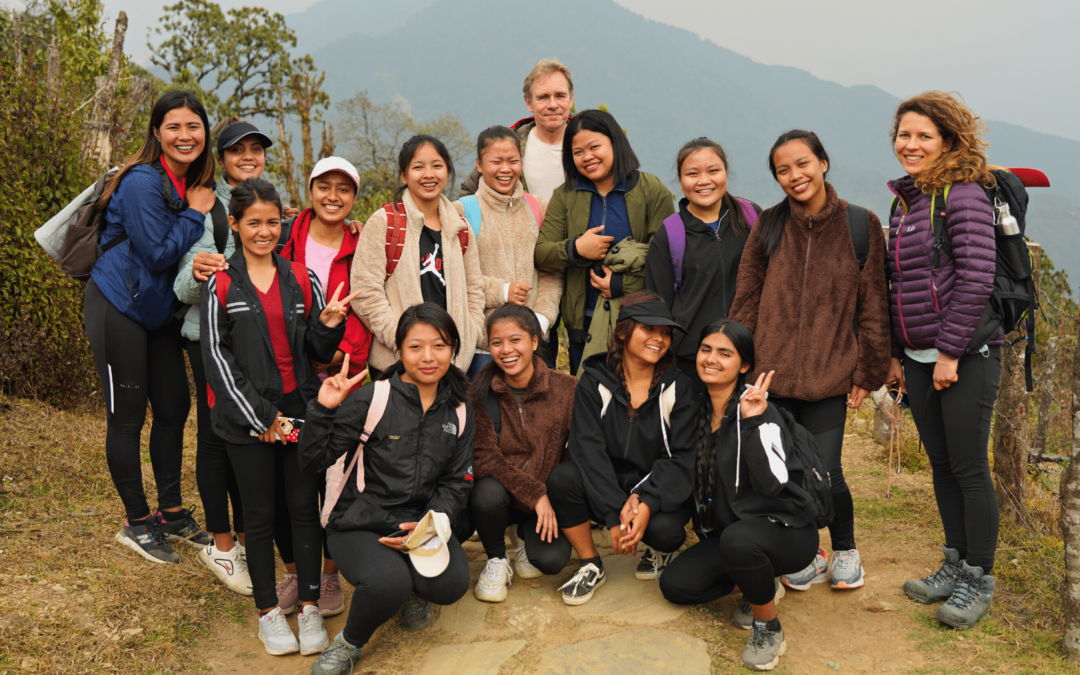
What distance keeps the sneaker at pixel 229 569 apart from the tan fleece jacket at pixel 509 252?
1873mm

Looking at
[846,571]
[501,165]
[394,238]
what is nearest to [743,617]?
[846,571]

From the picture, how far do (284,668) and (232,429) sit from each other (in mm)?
1080

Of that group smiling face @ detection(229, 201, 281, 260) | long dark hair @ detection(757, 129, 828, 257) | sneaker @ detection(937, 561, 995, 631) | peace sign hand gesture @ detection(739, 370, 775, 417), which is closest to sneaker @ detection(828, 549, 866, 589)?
sneaker @ detection(937, 561, 995, 631)

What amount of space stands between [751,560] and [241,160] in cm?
322

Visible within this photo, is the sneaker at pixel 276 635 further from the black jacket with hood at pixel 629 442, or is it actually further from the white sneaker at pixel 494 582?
the black jacket with hood at pixel 629 442

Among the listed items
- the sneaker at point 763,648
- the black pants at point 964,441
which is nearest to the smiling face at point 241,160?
the sneaker at point 763,648

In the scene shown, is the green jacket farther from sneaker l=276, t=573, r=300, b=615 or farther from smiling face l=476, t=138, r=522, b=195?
sneaker l=276, t=573, r=300, b=615

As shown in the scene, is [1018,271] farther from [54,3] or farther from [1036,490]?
[54,3]

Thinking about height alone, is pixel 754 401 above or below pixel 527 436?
above

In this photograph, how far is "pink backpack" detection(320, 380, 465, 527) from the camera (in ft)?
10.9

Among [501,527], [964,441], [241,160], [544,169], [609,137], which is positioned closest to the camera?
[964,441]

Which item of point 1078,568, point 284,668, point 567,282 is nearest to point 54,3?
point 567,282

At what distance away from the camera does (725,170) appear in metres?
3.84

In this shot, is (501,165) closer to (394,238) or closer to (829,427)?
(394,238)
